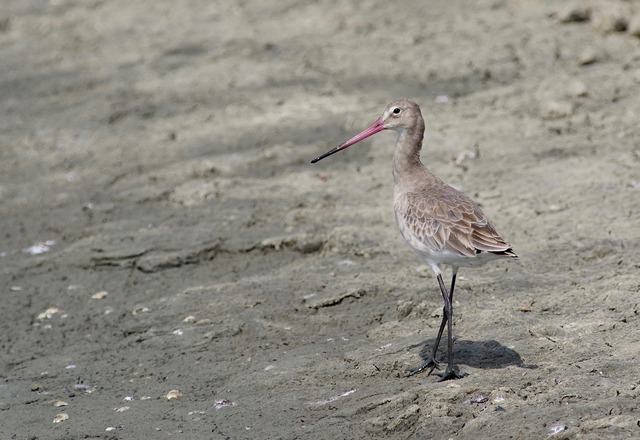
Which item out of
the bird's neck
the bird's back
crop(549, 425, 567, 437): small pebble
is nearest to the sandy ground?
crop(549, 425, 567, 437): small pebble

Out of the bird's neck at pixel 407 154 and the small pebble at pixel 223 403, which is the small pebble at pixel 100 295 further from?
the bird's neck at pixel 407 154

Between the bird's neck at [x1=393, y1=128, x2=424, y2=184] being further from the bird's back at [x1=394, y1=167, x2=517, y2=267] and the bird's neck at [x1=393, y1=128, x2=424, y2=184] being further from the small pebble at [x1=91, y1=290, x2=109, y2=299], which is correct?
the small pebble at [x1=91, y1=290, x2=109, y2=299]

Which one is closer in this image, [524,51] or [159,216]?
[159,216]

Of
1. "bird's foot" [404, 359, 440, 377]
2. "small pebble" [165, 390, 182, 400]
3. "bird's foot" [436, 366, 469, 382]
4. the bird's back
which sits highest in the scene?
the bird's back

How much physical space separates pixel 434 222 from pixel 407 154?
684mm

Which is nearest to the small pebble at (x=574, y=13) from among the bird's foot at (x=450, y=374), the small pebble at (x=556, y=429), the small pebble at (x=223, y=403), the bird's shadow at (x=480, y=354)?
the bird's shadow at (x=480, y=354)

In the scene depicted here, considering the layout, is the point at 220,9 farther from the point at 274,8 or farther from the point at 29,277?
the point at 29,277

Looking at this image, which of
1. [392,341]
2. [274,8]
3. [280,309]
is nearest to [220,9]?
[274,8]

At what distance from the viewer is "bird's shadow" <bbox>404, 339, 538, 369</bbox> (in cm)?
518

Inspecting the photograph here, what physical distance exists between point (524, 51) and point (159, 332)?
4.18m

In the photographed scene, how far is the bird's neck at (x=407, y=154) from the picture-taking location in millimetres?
5930

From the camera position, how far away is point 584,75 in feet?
27.5

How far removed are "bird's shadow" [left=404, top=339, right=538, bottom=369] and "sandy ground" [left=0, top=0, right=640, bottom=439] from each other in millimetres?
19

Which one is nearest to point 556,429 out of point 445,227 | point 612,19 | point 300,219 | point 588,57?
point 445,227
